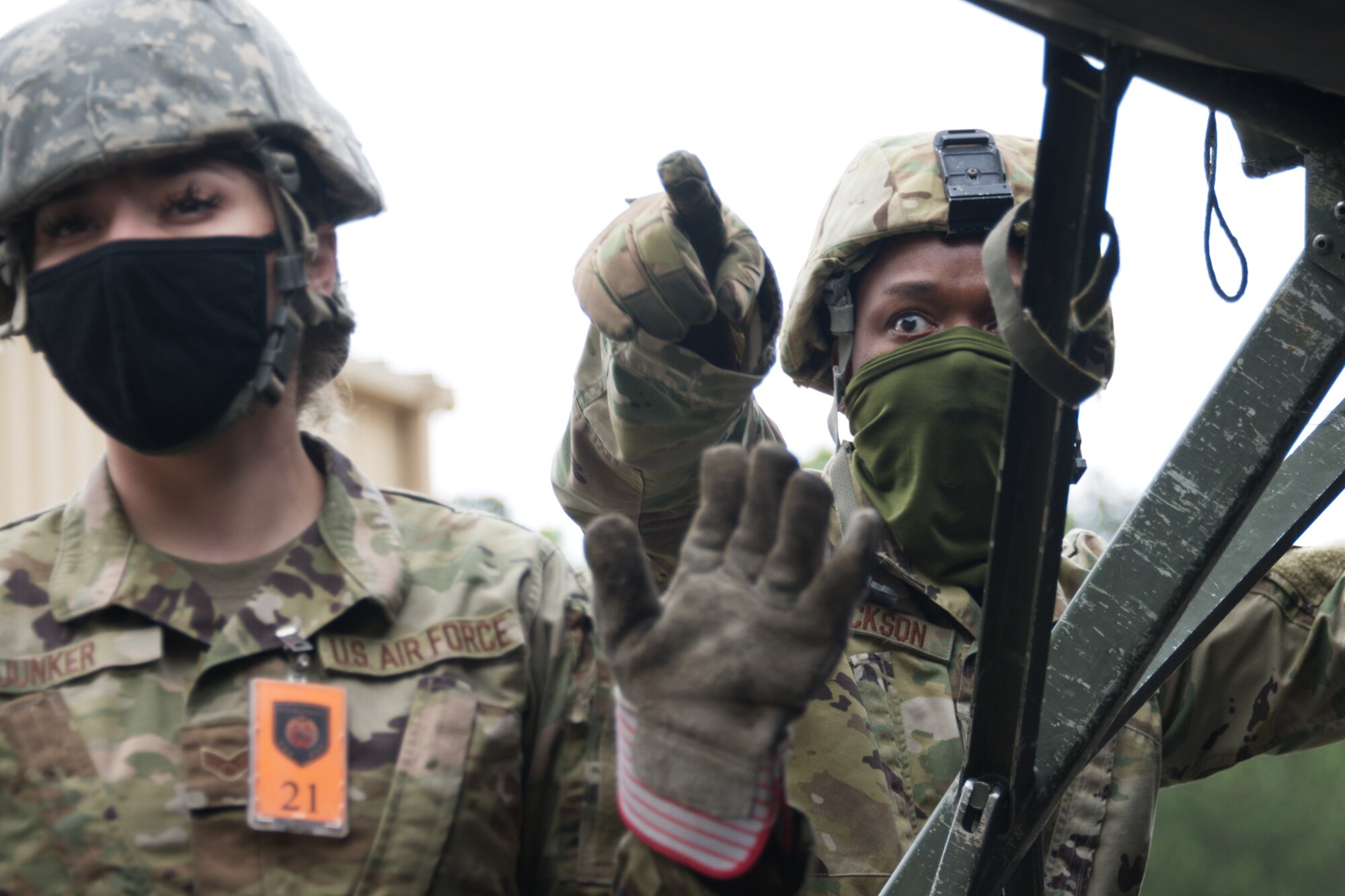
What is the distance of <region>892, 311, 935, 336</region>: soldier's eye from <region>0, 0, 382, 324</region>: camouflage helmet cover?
46.5 inches

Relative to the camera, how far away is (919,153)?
3.37 metres

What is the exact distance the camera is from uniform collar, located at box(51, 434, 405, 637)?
2084mm

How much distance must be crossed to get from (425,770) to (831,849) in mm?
922

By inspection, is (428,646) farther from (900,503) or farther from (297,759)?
(900,503)

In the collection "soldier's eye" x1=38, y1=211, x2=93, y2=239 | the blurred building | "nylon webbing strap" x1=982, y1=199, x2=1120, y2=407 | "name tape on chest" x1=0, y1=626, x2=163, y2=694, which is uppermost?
"nylon webbing strap" x1=982, y1=199, x2=1120, y2=407

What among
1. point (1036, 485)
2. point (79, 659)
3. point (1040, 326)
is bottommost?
point (79, 659)

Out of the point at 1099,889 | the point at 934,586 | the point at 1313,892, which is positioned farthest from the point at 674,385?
the point at 1313,892

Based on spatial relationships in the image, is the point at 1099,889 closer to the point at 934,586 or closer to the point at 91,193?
the point at 934,586

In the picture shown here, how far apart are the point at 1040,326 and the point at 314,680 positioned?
3.46ft

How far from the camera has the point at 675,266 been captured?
2.40 m

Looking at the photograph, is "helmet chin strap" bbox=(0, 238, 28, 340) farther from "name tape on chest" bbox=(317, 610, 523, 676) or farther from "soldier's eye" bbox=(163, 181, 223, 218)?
"name tape on chest" bbox=(317, 610, 523, 676)

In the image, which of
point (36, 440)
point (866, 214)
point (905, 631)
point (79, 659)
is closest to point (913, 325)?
point (866, 214)

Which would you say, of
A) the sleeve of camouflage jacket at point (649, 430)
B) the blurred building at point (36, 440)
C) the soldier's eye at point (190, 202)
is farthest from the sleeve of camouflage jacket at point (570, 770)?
the blurred building at point (36, 440)

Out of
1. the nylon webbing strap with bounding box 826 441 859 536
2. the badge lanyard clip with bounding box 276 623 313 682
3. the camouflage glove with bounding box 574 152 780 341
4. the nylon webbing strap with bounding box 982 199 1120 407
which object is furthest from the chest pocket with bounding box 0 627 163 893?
the nylon webbing strap with bounding box 826 441 859 536
